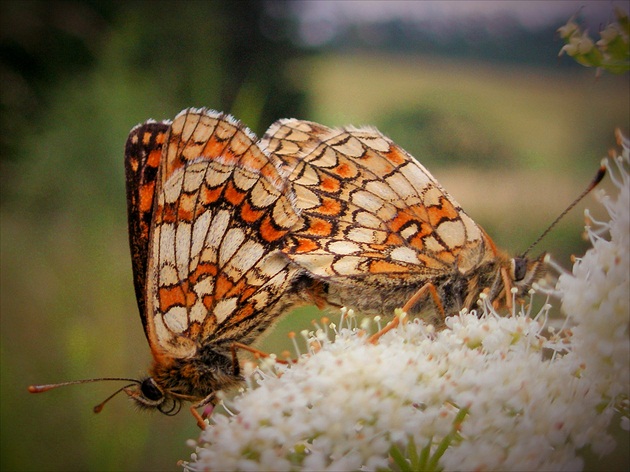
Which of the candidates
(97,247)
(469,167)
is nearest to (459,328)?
(97,247)

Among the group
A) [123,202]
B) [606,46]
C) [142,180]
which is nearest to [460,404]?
[606,46]

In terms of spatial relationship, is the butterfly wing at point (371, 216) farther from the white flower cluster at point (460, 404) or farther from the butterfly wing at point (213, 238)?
the white flower cluster at point (460, 404)

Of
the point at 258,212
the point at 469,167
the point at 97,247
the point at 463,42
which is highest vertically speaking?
the point at 463,42

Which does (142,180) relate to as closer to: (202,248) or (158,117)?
(202,248)

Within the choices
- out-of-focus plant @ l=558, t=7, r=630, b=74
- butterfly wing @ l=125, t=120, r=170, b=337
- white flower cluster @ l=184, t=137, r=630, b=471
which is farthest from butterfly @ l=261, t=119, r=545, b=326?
out-of-focus plant @ l=558, t=7, r=630, b=74

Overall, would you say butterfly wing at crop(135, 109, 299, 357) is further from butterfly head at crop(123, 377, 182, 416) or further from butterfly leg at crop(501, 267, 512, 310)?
butterfly leg at crop(501, 267, 512, 310)

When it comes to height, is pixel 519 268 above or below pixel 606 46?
below

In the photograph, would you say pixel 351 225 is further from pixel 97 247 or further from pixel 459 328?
pixel 97 247
